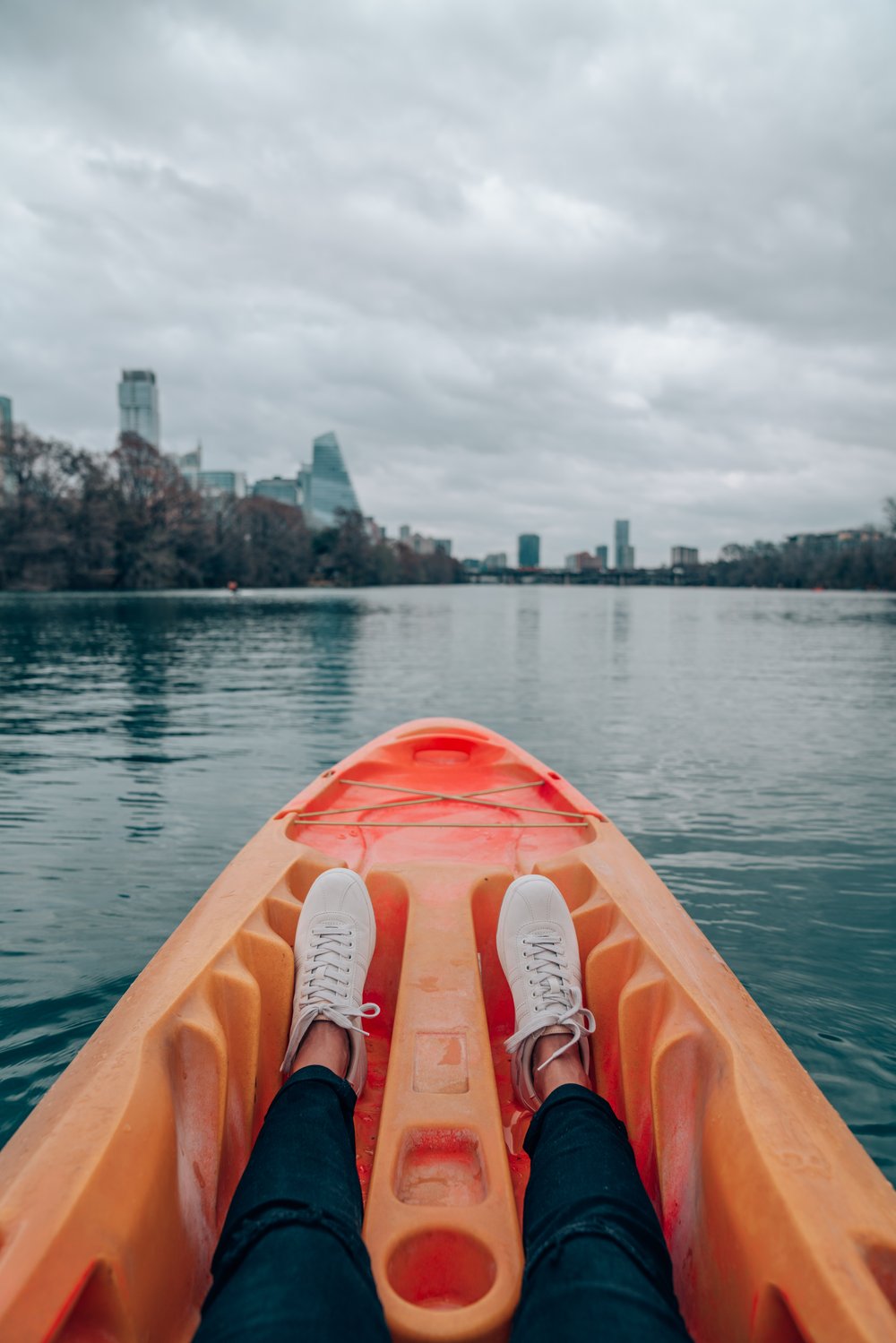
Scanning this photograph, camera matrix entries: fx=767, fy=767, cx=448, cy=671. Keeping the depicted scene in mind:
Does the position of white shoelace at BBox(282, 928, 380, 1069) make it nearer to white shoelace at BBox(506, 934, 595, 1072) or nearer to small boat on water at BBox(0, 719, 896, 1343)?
small boat on water at BBox(0, 719, 896, 1343)

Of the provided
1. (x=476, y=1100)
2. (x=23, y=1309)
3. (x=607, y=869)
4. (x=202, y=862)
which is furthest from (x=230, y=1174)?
(x=202, y=862)

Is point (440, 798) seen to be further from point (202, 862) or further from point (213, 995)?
point (213, 995)

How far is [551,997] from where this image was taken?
2.30m

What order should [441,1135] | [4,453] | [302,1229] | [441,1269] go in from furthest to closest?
[4,453] → [441,1135] → [441,1269] → [302,1229]

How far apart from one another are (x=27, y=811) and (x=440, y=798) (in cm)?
376

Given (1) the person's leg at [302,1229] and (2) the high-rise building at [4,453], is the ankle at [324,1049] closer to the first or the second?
(1) the person's leg at [302,1229]

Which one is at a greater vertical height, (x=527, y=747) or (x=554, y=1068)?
(x=554, y=1068)

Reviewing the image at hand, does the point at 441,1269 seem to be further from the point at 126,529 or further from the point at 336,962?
the point at 126,529

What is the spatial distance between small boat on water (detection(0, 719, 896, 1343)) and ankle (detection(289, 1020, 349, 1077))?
Result: 0.14m

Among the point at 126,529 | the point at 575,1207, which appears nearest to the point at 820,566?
the point at 126,529

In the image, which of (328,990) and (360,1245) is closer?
(360,1245)

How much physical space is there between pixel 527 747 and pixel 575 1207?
25.3 feet

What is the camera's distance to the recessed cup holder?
1.54 meters

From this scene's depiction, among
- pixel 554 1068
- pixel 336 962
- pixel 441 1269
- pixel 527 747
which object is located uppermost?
pixel 336 962
